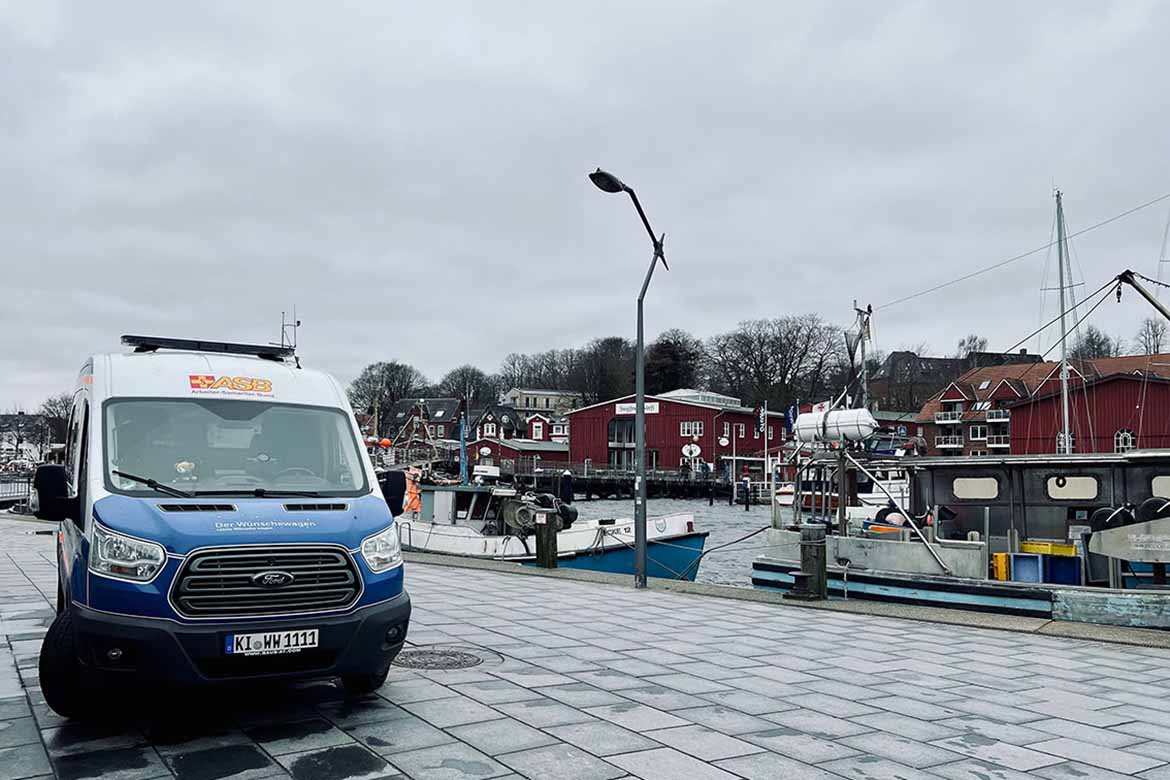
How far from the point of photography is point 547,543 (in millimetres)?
17875

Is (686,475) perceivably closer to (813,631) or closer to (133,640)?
(813,631)

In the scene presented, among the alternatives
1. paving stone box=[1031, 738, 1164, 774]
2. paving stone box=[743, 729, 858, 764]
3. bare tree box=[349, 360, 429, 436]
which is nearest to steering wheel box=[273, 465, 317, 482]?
paving stone box=[743, 729, 858, 764]

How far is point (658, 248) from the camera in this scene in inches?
633

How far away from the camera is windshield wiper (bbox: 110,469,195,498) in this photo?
6438 mm

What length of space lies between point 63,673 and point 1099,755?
21.5 feet

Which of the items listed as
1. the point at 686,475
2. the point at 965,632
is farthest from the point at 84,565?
the point at 686,475

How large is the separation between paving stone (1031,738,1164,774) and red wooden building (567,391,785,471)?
7737cm

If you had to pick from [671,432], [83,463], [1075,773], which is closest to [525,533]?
[83,463]

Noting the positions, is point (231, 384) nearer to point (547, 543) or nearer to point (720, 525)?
point (547, 543)

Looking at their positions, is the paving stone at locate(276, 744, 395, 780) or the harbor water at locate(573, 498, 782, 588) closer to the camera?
the paving stone at locate(276, 744, 395, 780)

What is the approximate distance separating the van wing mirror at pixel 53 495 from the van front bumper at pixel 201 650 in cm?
85

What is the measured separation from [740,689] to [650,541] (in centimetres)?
1672

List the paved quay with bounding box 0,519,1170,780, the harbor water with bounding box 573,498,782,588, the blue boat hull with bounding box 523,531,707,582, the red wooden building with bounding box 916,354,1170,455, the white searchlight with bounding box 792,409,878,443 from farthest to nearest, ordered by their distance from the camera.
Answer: the red wooden building with bounding box 916,354,1170,455, the harbor water with bounding box 573,498,782,588, the blue boat hull with bounding box 523,531,707,582, the white searchlight with bounding box 792,409,878,443, the paved quay with bounding box 0,519,1170,780

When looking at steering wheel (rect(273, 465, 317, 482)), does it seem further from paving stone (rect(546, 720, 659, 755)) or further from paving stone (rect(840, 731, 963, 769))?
paving stone (rect(840, 731, 963, 769))
